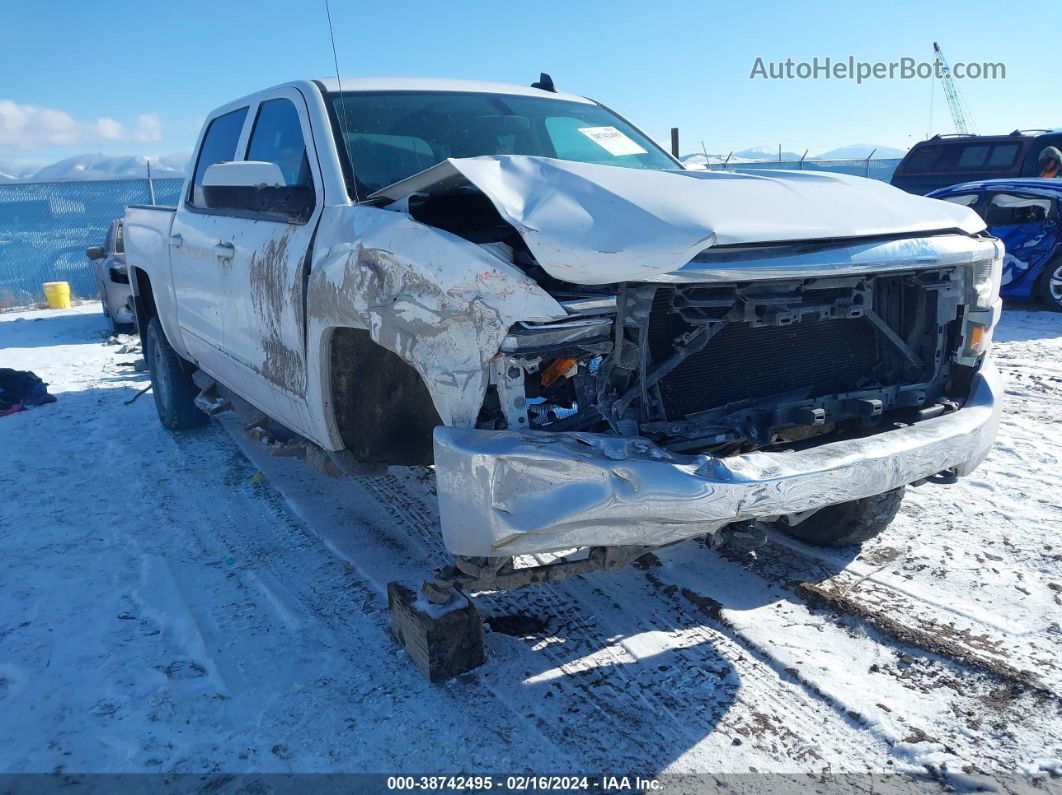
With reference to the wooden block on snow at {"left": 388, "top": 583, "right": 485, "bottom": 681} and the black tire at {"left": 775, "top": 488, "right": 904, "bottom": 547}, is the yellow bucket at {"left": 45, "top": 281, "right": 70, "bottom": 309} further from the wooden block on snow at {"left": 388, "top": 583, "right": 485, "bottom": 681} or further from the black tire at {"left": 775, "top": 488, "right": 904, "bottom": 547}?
the black tire at {"left": 775, "top": 488, "right": 904, "bottom": 547}

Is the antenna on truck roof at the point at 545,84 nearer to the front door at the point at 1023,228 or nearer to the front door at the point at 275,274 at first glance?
the front door at the point at 275,274

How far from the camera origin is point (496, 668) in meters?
2.72

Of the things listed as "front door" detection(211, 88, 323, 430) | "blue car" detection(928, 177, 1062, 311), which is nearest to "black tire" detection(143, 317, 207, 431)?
"front door" detection(211, 88, 323, 430)

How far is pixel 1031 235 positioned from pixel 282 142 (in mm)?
8564

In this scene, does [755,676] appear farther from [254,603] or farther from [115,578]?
[115,578]

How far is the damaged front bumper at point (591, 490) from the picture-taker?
2105 millimetres

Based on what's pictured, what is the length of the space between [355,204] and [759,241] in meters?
1.46

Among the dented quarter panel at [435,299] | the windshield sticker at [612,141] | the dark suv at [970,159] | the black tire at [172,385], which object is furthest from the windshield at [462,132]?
the dark suv at [970,159]

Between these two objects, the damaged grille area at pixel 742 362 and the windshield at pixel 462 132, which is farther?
the windshield at pixel 462 132

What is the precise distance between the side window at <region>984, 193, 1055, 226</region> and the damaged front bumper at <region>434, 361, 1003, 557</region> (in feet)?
27.0

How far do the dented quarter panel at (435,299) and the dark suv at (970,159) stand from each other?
43.4 feet

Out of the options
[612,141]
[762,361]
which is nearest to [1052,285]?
[612,141]

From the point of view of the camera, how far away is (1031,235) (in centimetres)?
885

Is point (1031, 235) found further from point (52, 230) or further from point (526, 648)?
point (52, 230)
